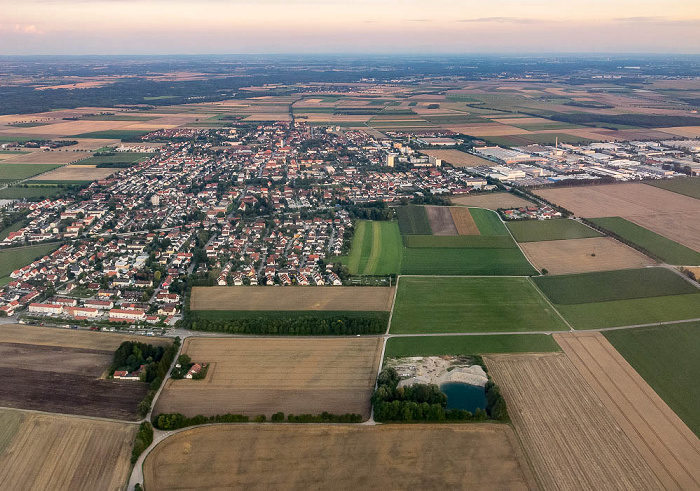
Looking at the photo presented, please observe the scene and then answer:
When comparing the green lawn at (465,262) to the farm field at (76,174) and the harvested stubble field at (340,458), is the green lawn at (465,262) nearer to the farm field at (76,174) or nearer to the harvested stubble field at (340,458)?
the harvested stubble field at (340,458)

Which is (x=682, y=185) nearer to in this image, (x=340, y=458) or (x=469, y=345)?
(x=469, y=345)

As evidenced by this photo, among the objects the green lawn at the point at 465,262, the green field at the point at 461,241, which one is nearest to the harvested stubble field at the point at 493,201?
the green field at the point at 461,241

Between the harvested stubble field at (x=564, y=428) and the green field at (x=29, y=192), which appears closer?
the harvested stubble field at (x=564, y=428)

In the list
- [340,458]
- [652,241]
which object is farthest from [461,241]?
[340,458]

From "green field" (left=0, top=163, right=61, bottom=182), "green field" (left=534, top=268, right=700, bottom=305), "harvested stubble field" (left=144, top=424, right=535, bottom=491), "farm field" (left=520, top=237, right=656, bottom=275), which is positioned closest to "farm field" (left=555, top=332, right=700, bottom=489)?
"green field" (left=534, top=268, right=700, bottom=305)

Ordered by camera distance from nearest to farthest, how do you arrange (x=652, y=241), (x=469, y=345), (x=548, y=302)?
(x=469, y=345), (x=548, y=302), (x=652, y=241)

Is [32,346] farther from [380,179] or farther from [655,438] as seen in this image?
[380,179]

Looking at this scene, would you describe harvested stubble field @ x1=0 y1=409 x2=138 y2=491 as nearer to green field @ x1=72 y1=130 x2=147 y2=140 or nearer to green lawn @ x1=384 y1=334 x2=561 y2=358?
green lawn @ x1=384 y1=334 x2=561 y2=358
